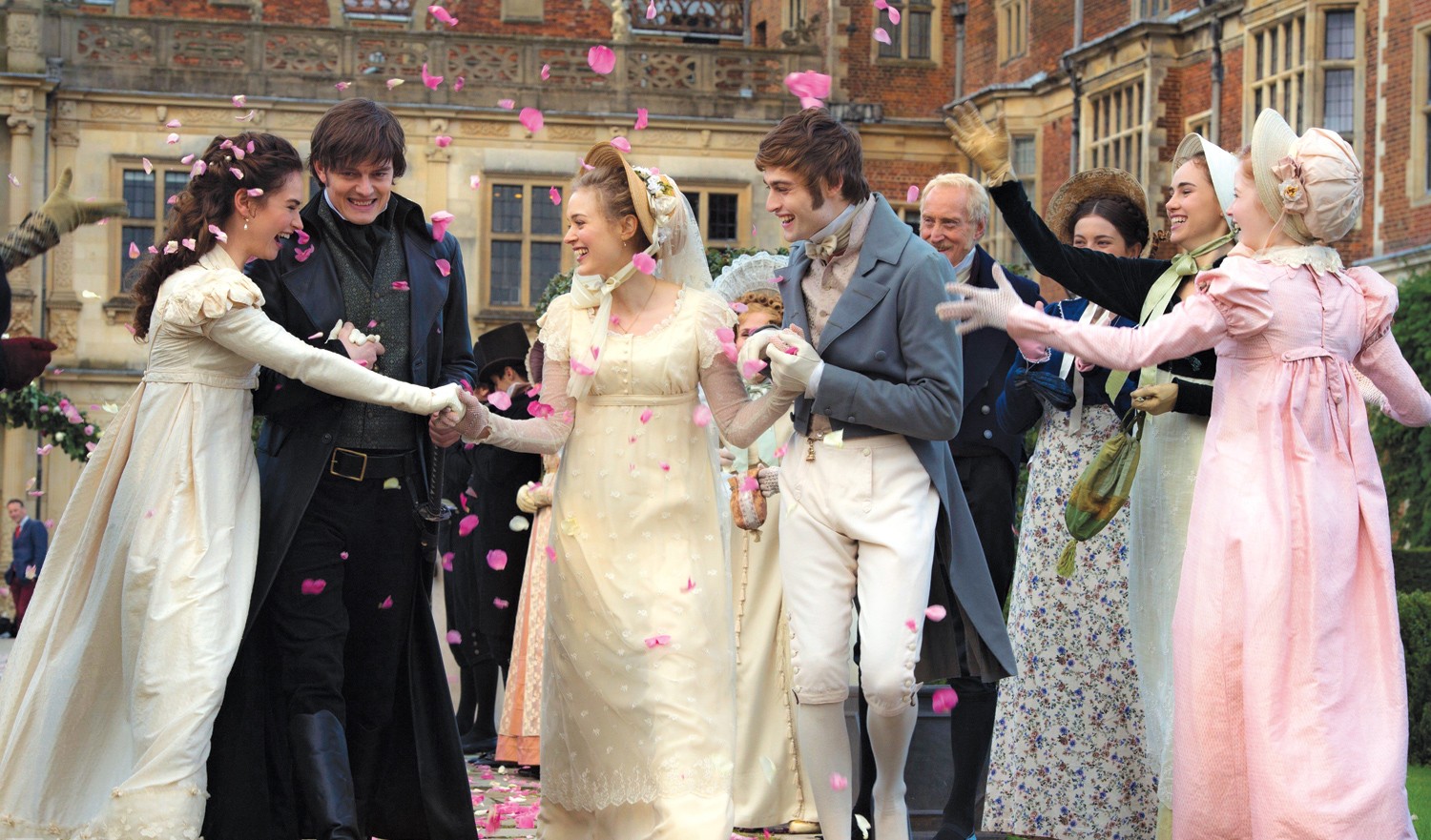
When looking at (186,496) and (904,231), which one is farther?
(904,231)

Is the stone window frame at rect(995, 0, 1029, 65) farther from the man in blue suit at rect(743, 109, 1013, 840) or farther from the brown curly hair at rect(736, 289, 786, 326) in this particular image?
the man in blue suit at rect(743, 109, 1013, 840)

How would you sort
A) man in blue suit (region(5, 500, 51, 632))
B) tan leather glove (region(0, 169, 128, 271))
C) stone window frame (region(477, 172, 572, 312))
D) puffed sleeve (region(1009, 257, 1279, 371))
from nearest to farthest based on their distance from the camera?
puffed sleeve (region(1009, 257, 1279, 371)) → tan leather glove (region(0, 169, 128, 271)) → man in blue suit (region(5, 500, 51, 632)) → stone window frame (region(477, 172, 572, 312))

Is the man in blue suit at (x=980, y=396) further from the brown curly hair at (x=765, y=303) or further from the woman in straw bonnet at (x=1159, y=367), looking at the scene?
the brown curly hair at (x=765, y=303)

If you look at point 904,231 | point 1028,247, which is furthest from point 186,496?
point 1028,247

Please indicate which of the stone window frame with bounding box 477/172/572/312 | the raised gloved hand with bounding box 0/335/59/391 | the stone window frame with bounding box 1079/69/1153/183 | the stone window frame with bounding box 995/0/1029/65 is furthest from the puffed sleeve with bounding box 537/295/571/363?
the stone window frame with bounding box 995/0/1029/65

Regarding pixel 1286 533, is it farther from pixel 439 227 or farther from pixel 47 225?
pixel 47 225

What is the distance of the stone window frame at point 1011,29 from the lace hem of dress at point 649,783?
23.6 meters

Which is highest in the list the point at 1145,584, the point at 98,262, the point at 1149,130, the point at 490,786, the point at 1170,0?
the point at 1170,0

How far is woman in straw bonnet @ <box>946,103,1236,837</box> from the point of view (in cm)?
528

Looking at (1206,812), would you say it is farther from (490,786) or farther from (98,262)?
(98,262)

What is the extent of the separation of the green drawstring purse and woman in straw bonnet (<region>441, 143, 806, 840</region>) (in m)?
1.02

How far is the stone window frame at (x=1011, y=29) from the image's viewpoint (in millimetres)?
27359

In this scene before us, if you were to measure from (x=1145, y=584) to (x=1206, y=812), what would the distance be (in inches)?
39.9

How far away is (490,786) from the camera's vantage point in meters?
7.64
